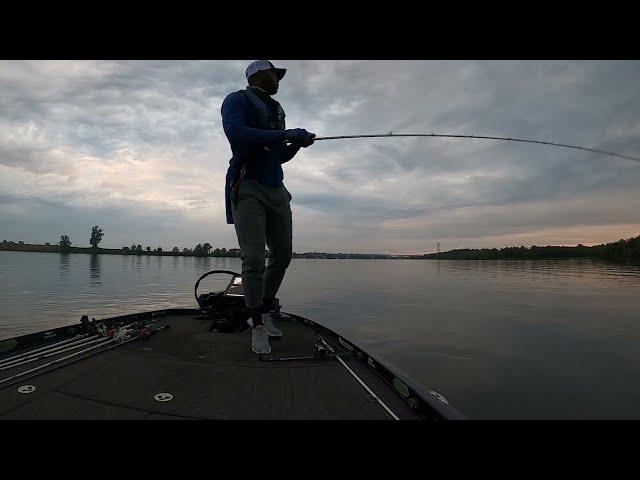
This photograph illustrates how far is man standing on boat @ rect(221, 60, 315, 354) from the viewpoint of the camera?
11.5ft

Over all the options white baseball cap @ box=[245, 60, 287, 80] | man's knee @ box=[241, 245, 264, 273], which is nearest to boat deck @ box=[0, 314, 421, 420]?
man's knee @ box=[241, 245, 264, 273]

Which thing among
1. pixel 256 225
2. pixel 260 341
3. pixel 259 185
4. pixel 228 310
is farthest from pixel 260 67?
pixel 228 310

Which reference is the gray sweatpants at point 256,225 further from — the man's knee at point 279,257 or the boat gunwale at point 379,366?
the boat gunwale at point 379,366

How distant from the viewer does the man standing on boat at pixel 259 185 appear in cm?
350

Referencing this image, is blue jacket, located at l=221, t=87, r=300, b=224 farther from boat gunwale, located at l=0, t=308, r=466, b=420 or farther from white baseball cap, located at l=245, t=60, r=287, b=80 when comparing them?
boat gunwale, located at l=0, t=308, r=466, b=420

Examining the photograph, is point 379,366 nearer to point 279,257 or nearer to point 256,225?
point 279,257

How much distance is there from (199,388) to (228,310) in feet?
8.04

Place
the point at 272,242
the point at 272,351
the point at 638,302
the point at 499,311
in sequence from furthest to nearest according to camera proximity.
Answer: the point at 638,302, the point at 499,311, the point at 272,242, the point at 272,351
